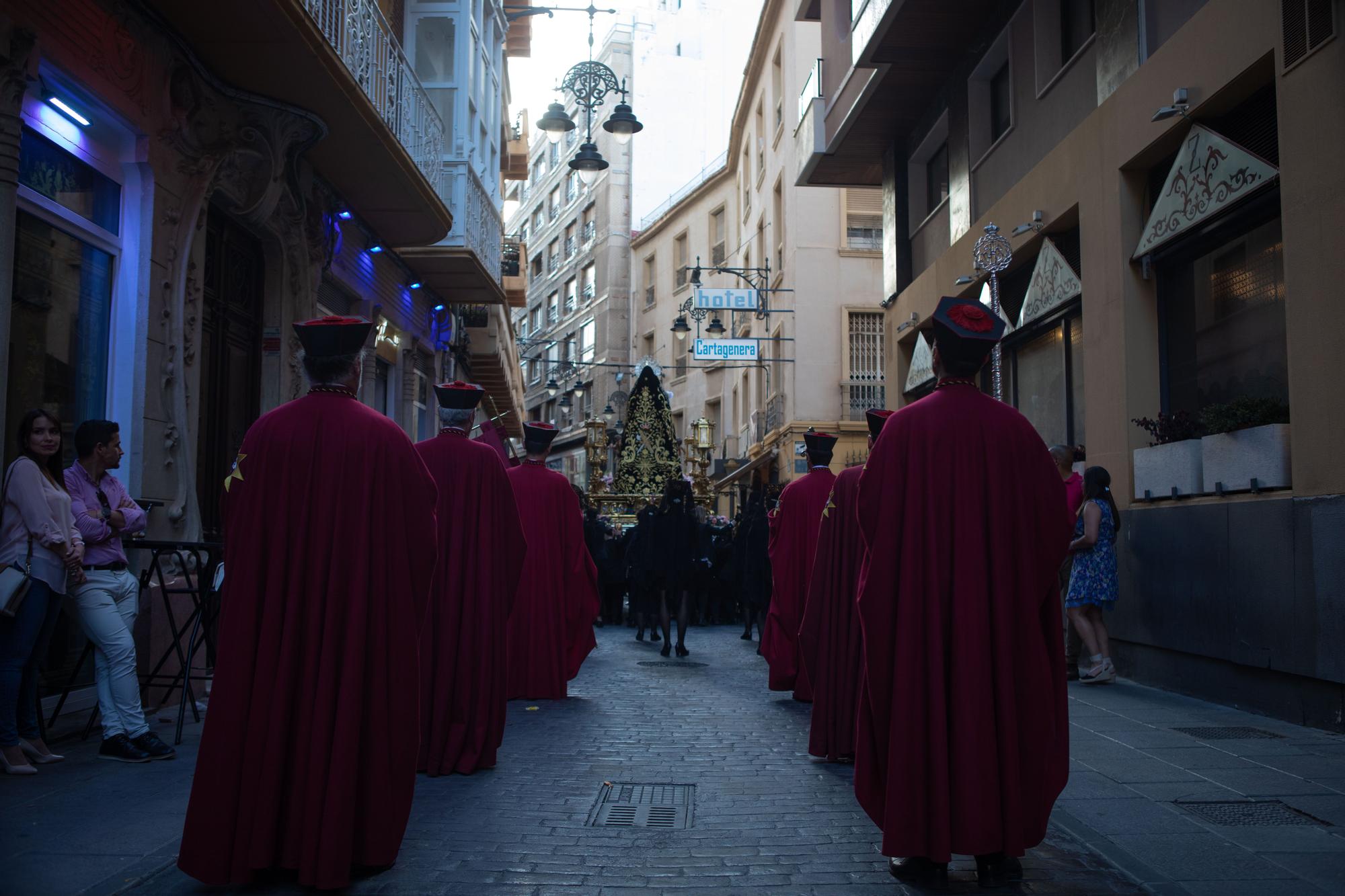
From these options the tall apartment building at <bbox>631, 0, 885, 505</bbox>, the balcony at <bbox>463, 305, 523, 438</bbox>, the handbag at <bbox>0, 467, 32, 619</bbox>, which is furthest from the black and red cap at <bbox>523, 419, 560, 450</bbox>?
the tall apartment building at <bbox>631, 0, 885, 505</bbox>

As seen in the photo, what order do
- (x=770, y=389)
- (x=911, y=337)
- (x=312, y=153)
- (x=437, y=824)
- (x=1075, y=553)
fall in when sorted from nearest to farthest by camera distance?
(x=437, y=824) → (x=1075, y=553) → (x=312, y=153) → (x=911, y=337) → (x=770, y=389)

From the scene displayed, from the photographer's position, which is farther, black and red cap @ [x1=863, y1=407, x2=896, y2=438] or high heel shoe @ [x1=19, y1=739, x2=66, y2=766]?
high heel shoe @ [x1=19, y1=739, x2=66, y2=766]

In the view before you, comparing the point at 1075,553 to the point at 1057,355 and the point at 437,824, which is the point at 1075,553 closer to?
the point at 1057,355

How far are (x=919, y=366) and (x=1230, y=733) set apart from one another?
36.5 feet

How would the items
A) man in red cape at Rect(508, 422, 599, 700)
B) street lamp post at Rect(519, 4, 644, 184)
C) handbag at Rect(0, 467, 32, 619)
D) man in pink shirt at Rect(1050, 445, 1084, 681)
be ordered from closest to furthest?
handbag at Rect(0, 467, 32, 619) < man in red cape at Rect(508, 422, 599, 700) < man in pink shirt at Rect(1050, 445, 1084, 681) < street lamp post at Rect(519, 4, 644, 184)

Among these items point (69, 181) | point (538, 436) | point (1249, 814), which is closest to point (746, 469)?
point (538, 436)

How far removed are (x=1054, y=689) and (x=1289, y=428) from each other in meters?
4.63

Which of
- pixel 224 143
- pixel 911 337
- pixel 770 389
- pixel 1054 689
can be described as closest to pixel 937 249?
pixel 911 337

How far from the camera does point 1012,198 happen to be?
14023 mm

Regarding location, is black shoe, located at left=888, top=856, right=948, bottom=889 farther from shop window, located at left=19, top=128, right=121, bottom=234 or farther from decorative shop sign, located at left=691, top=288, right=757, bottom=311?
decorative shop sign, located at left=691, top=288, right=757, bottom=311

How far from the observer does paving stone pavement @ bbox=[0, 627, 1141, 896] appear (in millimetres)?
4500

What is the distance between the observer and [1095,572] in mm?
10023

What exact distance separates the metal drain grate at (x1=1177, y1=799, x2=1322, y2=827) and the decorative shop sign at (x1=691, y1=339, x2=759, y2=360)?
71.0 ft

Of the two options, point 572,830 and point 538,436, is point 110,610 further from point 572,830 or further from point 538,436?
point 538,436
